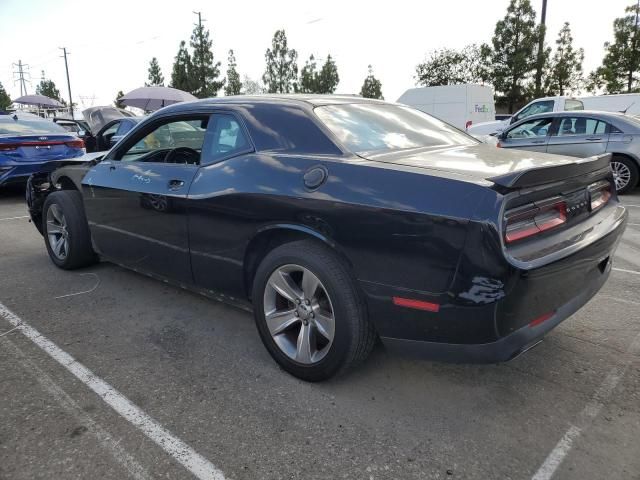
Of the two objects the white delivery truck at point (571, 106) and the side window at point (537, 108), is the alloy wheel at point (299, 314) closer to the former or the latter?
the white delivery truck at point (571, 106)

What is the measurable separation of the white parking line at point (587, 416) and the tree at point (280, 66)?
41.6 metres

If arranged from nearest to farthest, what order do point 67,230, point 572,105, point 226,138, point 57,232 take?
point 226,138 → point 67,230 → point 57,232 → point 572,105

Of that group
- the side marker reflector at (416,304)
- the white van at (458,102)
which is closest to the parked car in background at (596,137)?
the white van at (458,102)

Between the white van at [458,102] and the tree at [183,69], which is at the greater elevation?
the tree at [183,69]

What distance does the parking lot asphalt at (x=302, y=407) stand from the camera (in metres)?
2.13

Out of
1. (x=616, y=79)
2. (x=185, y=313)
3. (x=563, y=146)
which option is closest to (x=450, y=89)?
(x=563, y=146)

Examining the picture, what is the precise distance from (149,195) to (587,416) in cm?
299

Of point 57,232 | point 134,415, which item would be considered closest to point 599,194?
point 134,415

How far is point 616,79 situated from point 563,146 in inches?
843

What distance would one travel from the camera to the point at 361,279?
7.88ft

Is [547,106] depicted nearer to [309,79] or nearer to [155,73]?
[309,79]

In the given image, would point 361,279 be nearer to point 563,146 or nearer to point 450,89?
point 563,146

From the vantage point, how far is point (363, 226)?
92.4 inches

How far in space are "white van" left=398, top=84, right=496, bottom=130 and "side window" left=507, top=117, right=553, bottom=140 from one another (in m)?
6.79
